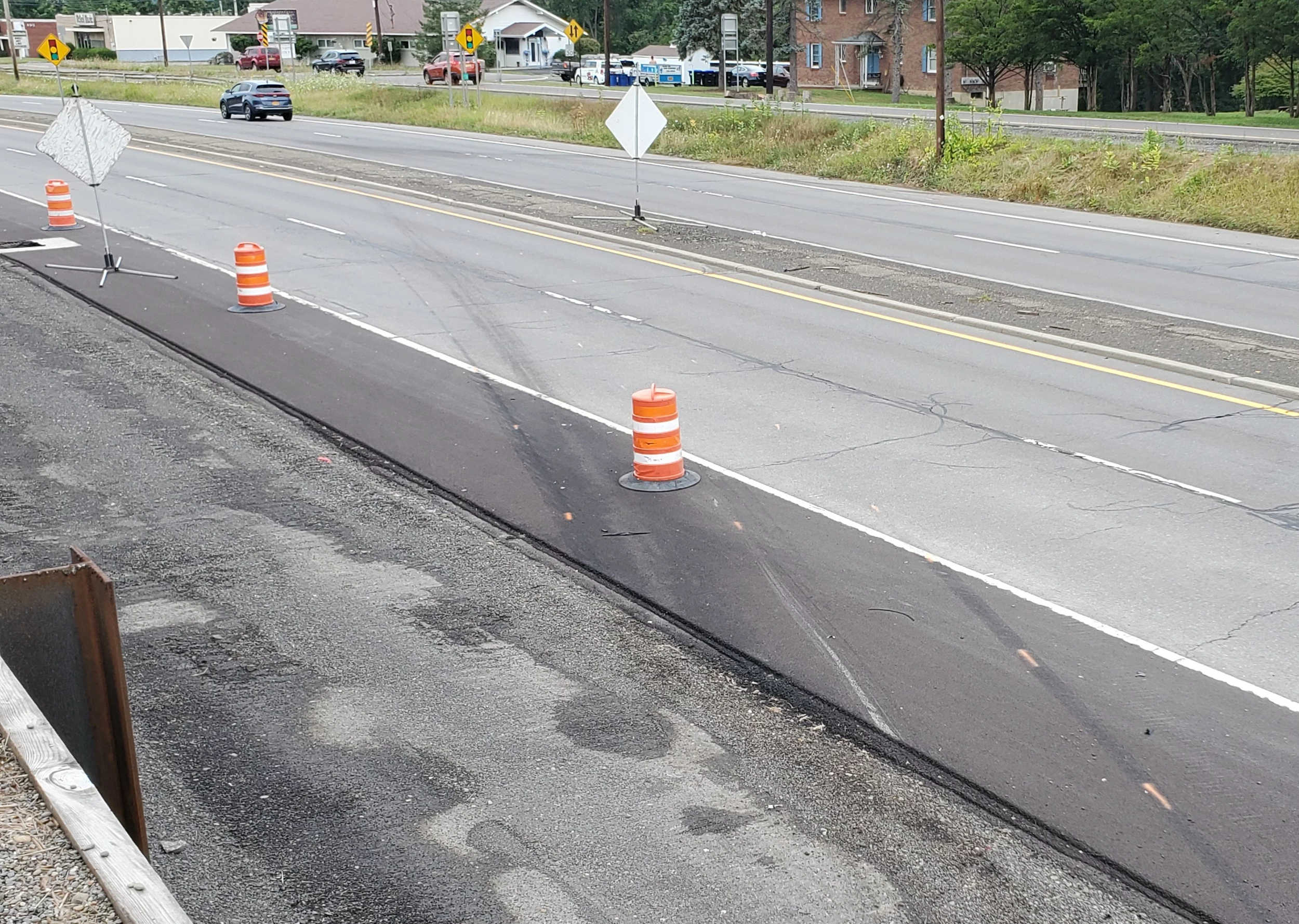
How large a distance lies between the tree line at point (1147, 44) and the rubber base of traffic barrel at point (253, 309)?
1763 inches

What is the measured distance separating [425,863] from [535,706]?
1401 mm

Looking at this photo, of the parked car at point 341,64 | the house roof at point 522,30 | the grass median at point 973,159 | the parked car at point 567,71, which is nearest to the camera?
the grass median at point 973,159

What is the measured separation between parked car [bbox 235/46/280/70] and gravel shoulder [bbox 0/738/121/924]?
85.8 m

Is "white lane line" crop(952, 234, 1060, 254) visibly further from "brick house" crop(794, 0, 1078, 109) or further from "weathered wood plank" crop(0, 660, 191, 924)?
"brick house" crop(794, 0, 1078, 109)

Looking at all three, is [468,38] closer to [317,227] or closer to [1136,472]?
[317,227]

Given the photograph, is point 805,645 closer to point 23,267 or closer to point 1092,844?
point 1092,844

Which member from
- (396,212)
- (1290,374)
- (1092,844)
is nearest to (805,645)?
(1092,844)

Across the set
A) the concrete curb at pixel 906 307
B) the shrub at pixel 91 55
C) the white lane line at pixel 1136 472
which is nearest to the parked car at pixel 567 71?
the shrub at pixel 91 55

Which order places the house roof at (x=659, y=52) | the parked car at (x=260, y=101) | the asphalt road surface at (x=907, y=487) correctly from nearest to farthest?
the asphalt road surface at (x=907, y=487) < the parked car at (x=260, y=101) < the house roof at (x=659, y=52)

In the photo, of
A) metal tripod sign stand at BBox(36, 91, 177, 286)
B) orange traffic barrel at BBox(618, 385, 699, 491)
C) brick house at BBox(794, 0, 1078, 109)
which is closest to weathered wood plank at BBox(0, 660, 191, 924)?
orange traffic barrel at BBox(618, 385, 699, 491)

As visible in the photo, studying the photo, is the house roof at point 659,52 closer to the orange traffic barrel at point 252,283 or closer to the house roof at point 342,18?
the house roof at point 342,18

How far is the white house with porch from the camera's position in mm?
108250

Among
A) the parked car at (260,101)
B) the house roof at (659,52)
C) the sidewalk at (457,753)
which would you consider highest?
the house roof at (659,52)

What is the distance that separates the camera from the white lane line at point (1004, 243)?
21.5 metres
